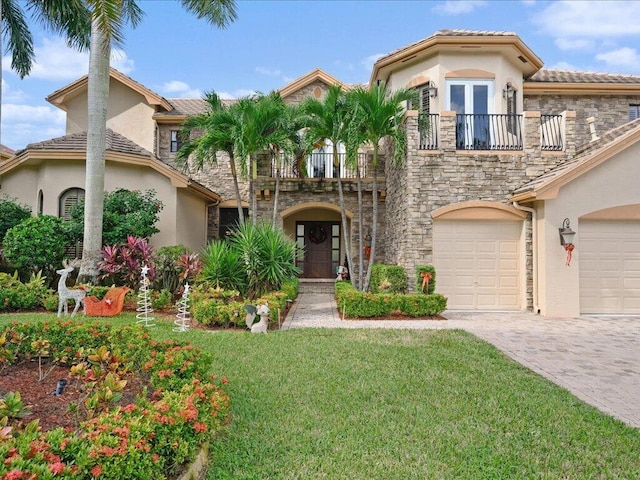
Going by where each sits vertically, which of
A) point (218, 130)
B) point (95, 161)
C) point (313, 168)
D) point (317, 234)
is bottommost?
point (317, 234)

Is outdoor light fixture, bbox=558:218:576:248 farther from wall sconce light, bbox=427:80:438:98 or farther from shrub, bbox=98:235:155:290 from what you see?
shrub, bbox=98:235:155:290

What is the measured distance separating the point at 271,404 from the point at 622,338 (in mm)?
8129

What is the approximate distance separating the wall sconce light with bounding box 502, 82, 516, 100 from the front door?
876cm

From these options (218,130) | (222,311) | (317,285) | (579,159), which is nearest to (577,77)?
(579,159)

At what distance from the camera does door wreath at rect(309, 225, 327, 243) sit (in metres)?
20.2

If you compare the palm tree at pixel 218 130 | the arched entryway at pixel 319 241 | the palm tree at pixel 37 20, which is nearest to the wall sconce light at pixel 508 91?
the arched entryway at pixel 319 241

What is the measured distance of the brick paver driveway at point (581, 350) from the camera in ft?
18.4

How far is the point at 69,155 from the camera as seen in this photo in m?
14.6

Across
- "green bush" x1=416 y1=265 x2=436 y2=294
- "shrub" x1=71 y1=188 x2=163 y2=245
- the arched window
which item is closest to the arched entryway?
"shrub" x1=71 y1=188 x2=163 y2=245

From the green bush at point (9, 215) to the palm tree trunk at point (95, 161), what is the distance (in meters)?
3.53

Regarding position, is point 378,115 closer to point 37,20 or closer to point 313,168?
point 313,168

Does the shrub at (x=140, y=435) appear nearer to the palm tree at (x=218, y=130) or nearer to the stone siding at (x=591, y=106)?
the palm tree at (x=218, y=130)

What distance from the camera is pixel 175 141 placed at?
795 inches

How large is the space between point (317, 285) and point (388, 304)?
7.51 metres
